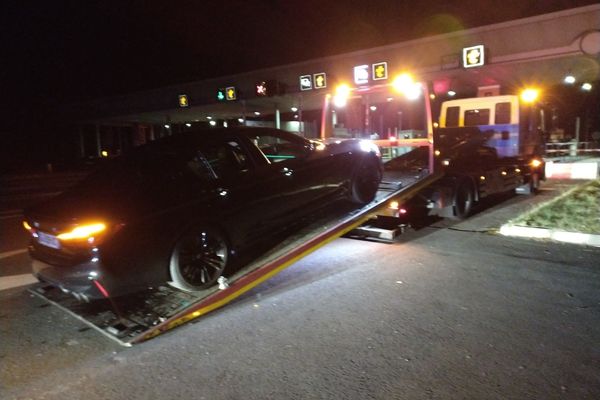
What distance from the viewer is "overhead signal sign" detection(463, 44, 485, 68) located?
14.4 m

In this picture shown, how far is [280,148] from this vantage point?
256 inches

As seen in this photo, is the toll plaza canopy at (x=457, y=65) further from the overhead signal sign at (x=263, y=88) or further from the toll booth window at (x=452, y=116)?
the toll booth window at (x=452, y=116)

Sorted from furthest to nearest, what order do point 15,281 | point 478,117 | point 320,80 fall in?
point 320,80, point 478,117, point 15,281

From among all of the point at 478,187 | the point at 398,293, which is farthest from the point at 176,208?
the point at 478,187

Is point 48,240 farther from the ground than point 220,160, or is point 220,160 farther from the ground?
point 220,160

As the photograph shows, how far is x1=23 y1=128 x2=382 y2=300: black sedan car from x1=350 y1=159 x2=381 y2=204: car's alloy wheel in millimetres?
800

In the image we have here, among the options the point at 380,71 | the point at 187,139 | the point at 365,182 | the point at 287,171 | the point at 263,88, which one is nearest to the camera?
the point at 187,139

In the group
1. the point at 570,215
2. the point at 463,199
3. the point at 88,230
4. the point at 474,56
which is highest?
the point at 474,56

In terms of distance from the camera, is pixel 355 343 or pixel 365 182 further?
pixel 365 182

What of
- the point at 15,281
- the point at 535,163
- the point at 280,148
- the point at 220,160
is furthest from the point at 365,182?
the point at 535,163

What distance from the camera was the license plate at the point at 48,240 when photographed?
4207mm

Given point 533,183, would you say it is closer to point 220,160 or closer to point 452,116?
point 452,116

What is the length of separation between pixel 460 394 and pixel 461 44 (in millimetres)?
15249

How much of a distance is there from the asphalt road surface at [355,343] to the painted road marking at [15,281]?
25cm
